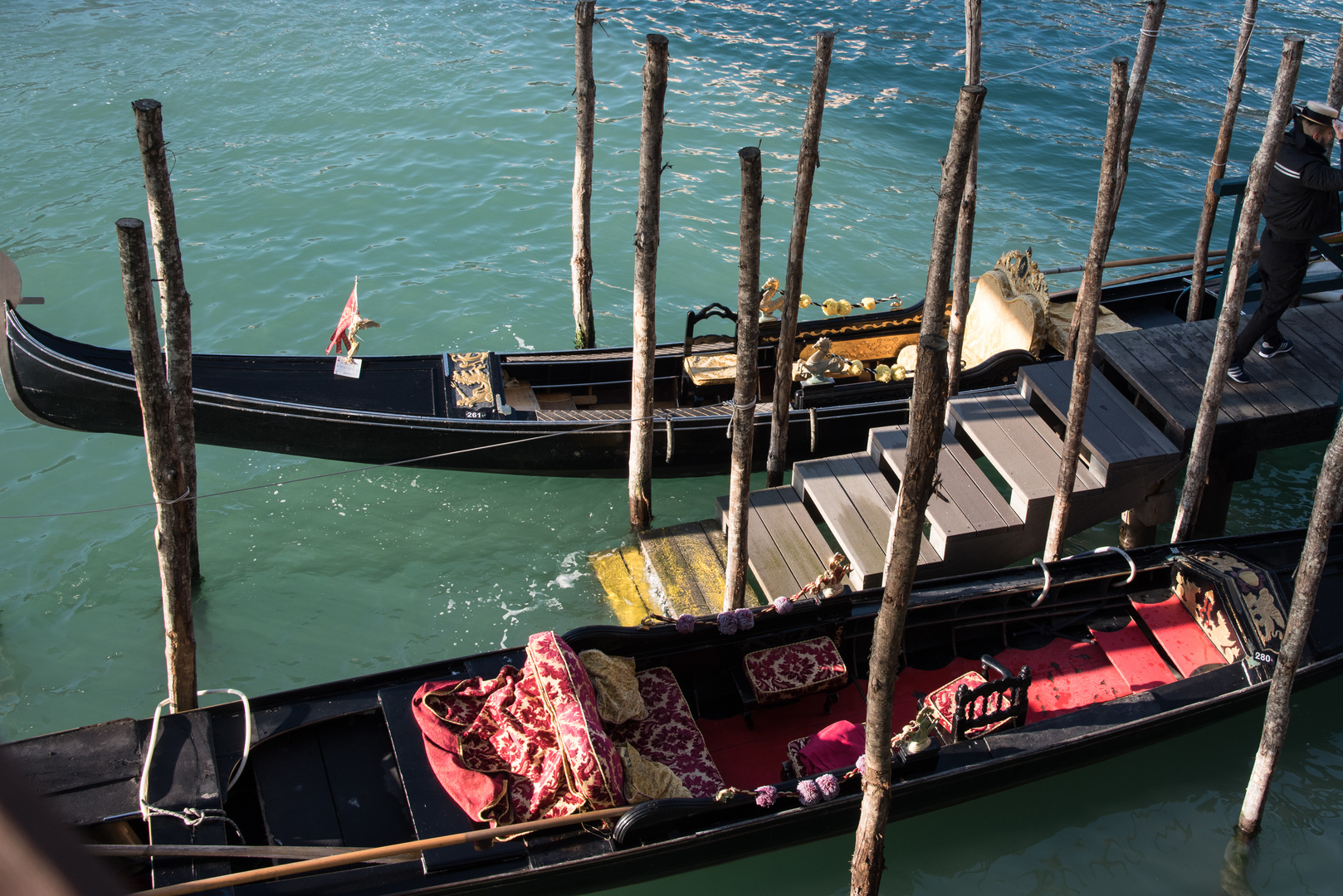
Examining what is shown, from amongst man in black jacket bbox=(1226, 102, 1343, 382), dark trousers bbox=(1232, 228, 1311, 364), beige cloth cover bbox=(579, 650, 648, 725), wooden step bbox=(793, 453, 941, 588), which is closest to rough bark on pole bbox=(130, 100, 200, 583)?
beige cloth cover bbox=(579, 650, 648, 725)

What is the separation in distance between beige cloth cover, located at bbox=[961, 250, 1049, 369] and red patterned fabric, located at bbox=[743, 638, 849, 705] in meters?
3.27

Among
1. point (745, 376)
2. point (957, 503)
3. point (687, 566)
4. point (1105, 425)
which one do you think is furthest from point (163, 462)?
point (1105, 425)

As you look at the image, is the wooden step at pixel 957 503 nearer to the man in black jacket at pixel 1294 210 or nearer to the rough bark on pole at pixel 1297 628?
the rough bark on pole at pixel 1297 628

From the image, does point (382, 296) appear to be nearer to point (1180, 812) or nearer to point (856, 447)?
point (856, 447)

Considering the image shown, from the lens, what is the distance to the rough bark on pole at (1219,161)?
752 cm

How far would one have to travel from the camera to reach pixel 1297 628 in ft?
14.9

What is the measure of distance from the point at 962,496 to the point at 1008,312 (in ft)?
6.34

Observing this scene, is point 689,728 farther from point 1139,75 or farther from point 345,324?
point 1139,75

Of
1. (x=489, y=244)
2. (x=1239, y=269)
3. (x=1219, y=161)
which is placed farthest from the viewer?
(x=489, y=244)

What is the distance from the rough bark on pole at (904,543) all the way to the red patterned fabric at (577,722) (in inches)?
42.0

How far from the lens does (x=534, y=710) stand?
452 cm

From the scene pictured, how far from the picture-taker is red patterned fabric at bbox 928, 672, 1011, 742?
509 cm

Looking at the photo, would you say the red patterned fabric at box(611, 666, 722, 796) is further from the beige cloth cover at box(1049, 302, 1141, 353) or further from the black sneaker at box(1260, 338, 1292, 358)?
the black sneaker at box(1260, 338, 1292, 358)

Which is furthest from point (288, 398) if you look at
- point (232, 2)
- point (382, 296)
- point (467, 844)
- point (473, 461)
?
point (232, 2)
